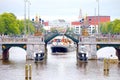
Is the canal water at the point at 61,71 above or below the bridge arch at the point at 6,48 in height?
below

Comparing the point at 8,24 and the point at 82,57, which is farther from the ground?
the point at 8,24

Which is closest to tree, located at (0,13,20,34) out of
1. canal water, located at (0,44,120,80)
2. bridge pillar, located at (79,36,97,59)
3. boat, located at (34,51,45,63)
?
boat, located at (34,51,45,63)

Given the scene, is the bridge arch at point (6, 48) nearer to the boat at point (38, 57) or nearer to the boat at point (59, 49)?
the boat at point (38, 57)

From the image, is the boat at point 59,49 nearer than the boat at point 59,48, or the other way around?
the boat at point 59,48

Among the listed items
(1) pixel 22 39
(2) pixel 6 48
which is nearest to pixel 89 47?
(1) pixel 22 39

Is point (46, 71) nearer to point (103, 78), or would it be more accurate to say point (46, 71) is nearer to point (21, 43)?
point (103, 78)

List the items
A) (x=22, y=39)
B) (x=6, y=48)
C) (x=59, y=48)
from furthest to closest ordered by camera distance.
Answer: (x=59, y=48)
(x=22, y=39)
(x=6, y=48)

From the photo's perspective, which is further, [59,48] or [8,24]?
[8,24]

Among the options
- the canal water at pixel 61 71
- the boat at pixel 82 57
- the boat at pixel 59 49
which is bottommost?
the canal water at pixel 61 71

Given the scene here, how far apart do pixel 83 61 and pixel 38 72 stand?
22.2m

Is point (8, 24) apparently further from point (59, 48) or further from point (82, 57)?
point (82, 57)

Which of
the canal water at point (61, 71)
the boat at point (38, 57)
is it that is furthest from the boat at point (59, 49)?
the canal water at point (61, 71)

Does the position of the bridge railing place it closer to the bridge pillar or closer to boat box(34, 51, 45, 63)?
boat box(34, 51, 45, 63)

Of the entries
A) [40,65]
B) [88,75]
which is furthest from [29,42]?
[88,75]
